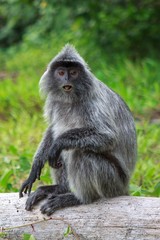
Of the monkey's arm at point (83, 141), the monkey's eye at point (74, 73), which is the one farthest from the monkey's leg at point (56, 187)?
the monkey's eye at point (74, 73)

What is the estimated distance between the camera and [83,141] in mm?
4055

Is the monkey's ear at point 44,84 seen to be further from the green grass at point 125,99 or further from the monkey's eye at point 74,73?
the green grass at point 125,99

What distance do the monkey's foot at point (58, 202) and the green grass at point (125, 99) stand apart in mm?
770

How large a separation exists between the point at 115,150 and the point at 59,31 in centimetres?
956

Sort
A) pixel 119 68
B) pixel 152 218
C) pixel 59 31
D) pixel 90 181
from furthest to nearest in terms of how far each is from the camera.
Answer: pixel 59 31, pixel 119 68, pixel 90 181, pixel 152 218

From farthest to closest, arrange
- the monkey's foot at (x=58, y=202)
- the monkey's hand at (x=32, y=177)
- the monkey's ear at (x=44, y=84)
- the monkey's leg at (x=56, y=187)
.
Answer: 1. the monkey's ear at (x=44, y=84)
2. the monkey's hand at (x=32, y=177)
3. the monkey's leg at (x=56, y=187)
4. the monkey's foot at (x=58, y=202)

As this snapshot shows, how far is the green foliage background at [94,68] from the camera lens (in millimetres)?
6211

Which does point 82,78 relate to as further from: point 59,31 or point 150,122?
point 59,31

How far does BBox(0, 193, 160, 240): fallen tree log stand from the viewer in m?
3.68

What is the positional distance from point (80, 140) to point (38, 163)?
58 cm

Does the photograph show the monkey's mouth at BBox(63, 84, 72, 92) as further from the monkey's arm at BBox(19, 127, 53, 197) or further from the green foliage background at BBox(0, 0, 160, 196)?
the green foliage background at BBox(0, 0, 160, 196)

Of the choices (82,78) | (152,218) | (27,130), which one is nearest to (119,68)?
(27,130)

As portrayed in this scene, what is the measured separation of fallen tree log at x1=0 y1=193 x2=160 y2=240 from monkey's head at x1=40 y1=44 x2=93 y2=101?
1002 millimetres

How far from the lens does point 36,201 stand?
4.18 meters
